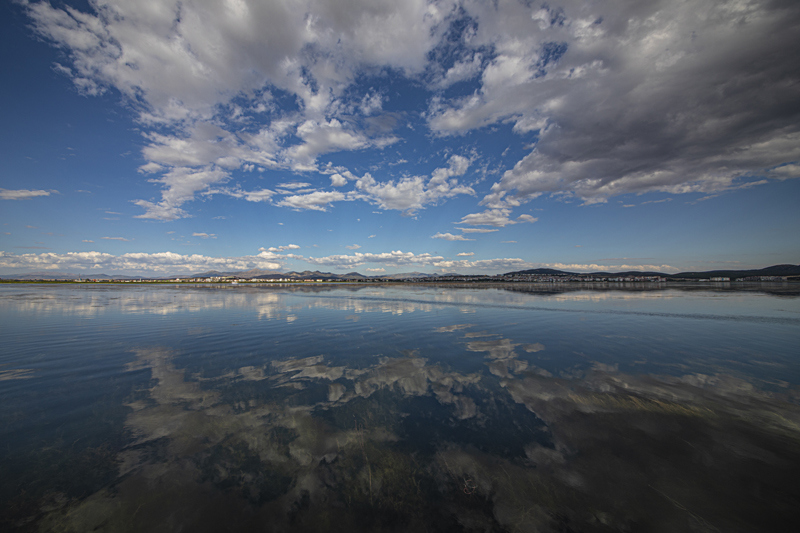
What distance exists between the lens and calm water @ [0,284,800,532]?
5.06m

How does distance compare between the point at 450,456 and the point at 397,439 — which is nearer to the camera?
the point at 450,456

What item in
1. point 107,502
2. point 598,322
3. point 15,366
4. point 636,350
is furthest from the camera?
point 598,322

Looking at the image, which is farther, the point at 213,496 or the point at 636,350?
the point at 636,350

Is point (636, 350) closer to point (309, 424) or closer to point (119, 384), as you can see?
point (309, 424)

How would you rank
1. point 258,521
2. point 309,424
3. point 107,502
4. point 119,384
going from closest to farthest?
1. point 258,521
2. point 107,502
3. point 309,424
4. point 119,384

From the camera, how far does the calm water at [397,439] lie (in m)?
5.06

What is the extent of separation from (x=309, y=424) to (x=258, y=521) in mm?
3076

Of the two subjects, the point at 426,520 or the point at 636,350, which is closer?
the point at 426,520

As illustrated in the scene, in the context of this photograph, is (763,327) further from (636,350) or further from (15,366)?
(15,366)

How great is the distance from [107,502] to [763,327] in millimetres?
36083

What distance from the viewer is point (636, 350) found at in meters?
15.7

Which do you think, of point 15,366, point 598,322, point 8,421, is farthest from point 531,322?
point 15,366

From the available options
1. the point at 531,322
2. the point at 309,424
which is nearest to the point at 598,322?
the point at 531,322

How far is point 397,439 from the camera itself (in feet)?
23.9
